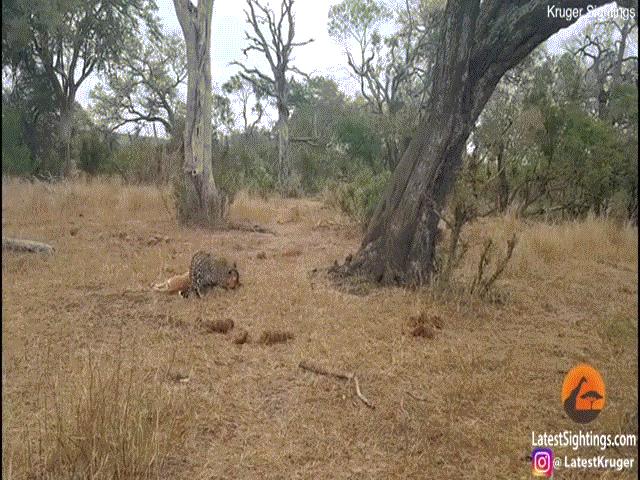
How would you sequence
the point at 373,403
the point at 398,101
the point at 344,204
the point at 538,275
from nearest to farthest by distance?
the point at 373,403 < the point at 538,275 < the point at 344,204 < the point at 398,101

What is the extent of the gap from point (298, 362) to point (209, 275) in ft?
4.00

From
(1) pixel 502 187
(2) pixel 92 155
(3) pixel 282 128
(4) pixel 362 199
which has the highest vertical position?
(3) pixel 282 128

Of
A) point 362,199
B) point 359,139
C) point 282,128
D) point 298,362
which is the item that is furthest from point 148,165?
point 359,139

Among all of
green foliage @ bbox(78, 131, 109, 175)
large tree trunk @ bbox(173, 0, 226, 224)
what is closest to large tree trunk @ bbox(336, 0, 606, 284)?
large tree trunk @ bbox(173, 0, 226, 224)

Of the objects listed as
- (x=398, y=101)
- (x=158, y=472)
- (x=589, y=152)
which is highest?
(x=398, y=101)

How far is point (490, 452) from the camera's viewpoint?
1.30 m

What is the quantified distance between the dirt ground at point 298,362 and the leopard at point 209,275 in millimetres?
109

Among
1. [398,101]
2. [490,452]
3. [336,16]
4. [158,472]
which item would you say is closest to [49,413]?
[158,472]

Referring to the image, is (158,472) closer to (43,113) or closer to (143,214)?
(143,214)

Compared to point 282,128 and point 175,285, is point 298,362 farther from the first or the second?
point 282,128

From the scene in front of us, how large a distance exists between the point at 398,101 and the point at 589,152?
41.3 ft

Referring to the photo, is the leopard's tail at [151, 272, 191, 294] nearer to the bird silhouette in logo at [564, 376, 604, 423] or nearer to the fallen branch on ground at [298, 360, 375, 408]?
the fallen branch on ground at [298, 360, 375, 408]

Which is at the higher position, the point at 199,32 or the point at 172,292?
the point at 199,32

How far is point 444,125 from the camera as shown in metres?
3.01
